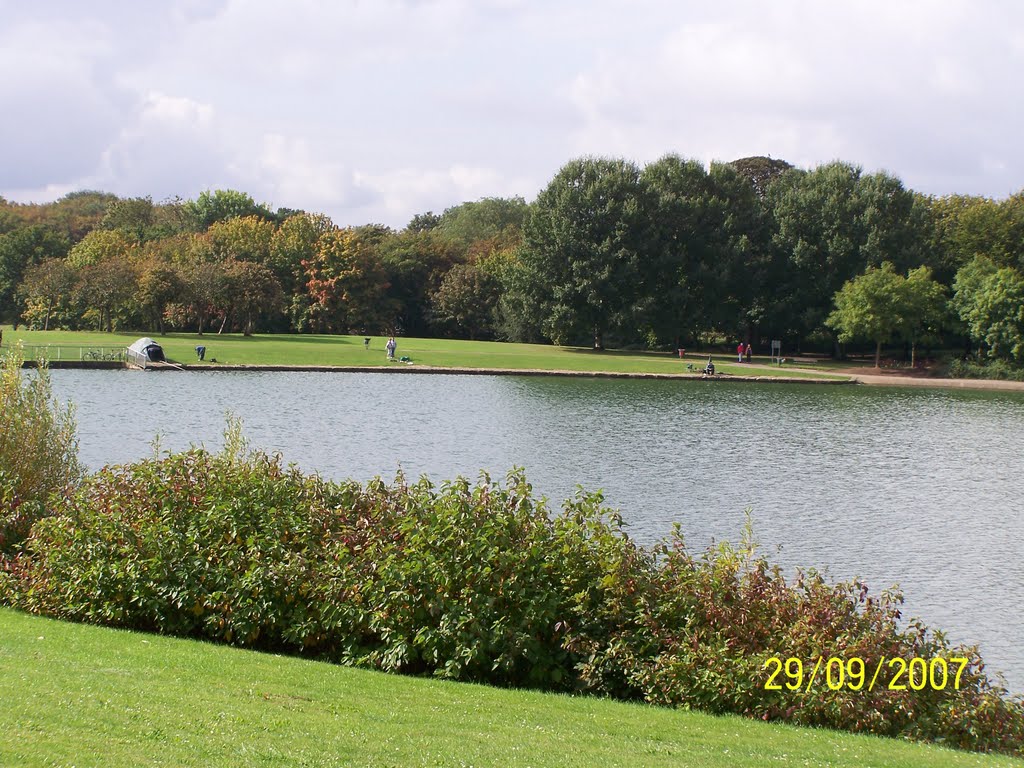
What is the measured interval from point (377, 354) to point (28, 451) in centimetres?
5204

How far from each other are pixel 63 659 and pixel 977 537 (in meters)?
19.5

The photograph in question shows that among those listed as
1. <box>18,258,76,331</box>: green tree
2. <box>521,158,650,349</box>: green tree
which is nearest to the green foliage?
<box>521,158,650,349</box>: green tree

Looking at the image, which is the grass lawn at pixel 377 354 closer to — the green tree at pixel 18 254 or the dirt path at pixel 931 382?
the dirt path at pixel 931 382

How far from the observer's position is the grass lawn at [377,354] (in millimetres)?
62531

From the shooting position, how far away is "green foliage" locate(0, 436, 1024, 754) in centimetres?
1062

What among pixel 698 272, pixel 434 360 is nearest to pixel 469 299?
pixel 698 272

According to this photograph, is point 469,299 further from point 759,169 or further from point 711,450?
point 711,450

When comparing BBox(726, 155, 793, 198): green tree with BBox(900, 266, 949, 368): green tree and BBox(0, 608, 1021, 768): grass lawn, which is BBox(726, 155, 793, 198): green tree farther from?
BBox(0, 608, 1021, 768): grass lawn

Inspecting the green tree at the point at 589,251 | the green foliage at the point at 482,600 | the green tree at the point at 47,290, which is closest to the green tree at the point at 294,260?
the green tree at the point at 47,290

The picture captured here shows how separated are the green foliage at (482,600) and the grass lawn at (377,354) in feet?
155

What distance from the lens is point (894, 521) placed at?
78.5ft

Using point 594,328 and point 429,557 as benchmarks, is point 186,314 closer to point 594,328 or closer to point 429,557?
point 594,328
